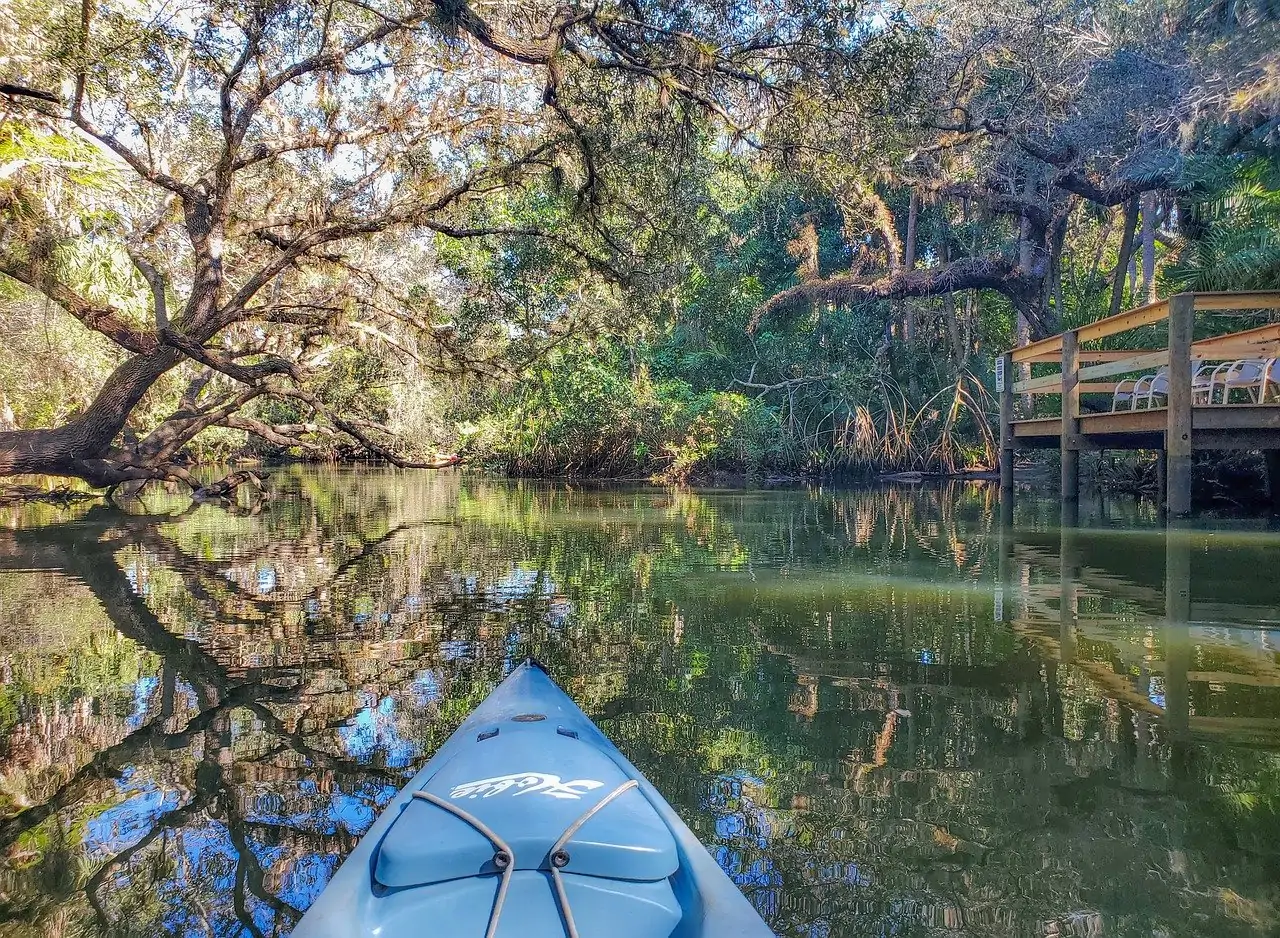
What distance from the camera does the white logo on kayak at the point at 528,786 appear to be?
7.23ft

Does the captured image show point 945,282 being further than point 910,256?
No

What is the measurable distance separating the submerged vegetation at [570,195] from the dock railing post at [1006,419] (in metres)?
2.36

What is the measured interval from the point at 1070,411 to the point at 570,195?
644 cm

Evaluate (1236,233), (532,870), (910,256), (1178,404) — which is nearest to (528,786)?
(532,870)

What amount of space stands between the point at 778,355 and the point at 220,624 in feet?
57.2

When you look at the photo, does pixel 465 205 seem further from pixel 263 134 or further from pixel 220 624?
pixel 220 624

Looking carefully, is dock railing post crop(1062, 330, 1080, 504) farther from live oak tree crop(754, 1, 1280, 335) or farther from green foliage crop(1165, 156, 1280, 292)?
live oak tree crop(754, 1, 1280, 335)

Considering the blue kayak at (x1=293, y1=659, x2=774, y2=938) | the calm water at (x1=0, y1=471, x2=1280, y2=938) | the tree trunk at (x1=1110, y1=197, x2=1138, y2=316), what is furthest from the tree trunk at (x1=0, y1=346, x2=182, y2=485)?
the tree trunk at (x1=1110, y1=197, x2=1138, y2=316)

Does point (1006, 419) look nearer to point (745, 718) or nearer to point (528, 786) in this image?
point (745, 718)

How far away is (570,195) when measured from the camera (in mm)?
9453

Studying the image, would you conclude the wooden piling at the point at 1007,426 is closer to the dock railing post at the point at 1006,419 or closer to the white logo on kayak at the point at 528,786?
the dock railing post at the point at 1006,419

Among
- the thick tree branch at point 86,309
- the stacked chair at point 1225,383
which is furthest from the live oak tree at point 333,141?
the stacked chair at point 1225,383

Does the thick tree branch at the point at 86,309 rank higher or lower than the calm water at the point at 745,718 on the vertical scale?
higher

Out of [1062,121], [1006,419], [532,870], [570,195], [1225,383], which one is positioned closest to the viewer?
[532,870]
